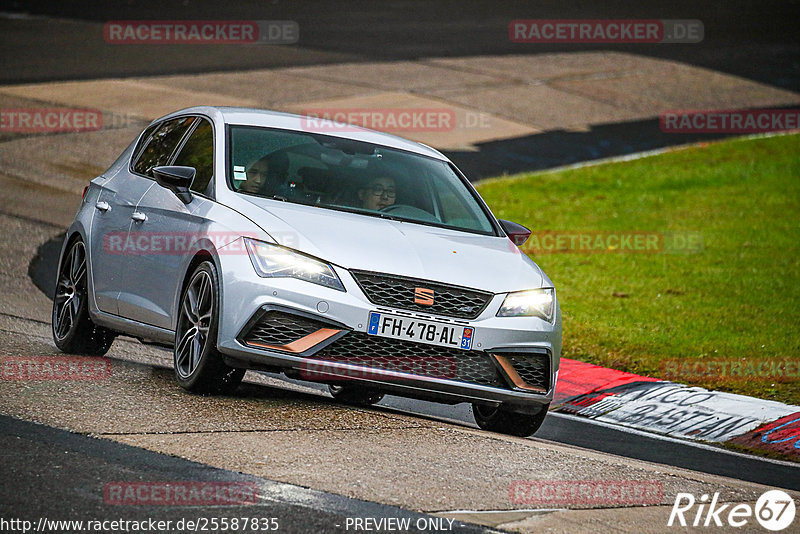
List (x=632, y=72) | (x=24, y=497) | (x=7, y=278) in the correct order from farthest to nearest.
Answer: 1. (x=632, y=72)
2. (x=7, y=278)
3. (x=24, y=497)

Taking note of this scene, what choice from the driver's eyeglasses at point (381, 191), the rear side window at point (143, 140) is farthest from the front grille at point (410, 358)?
the rear side window at point (143, 140)

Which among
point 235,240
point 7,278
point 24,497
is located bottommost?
point 7,278

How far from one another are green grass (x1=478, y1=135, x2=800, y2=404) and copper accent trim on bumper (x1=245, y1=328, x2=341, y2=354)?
14.2 feet

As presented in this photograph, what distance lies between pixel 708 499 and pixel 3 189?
1189cm

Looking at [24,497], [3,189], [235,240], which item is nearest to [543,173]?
[3,189]

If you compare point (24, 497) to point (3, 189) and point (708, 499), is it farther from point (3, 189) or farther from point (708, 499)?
point (3, 189)

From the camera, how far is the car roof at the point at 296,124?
26.5 feet

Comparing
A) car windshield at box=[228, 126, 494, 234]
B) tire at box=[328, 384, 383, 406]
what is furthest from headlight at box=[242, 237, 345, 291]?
tire at box=[328, 384, 383, 406]

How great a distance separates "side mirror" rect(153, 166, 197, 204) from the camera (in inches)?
289

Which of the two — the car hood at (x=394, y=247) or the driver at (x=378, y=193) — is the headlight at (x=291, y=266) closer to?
the car hood at (x=394, y=247)

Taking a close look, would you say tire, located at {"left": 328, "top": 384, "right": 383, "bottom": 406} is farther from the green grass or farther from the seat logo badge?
the green grass

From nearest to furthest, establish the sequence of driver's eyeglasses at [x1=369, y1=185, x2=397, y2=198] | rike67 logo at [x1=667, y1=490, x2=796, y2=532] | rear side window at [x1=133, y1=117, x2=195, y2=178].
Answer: rike67 logo at [x1=667, y1=490, x2=796, y2=532] < driver's eyeglasses at [x1=369, y1=185, x2=397, y2=198] < rear side window at [x1=133, y1=117, x2=195, y2=178]

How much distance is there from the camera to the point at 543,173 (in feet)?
64.7

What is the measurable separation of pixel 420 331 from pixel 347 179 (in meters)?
1.53
